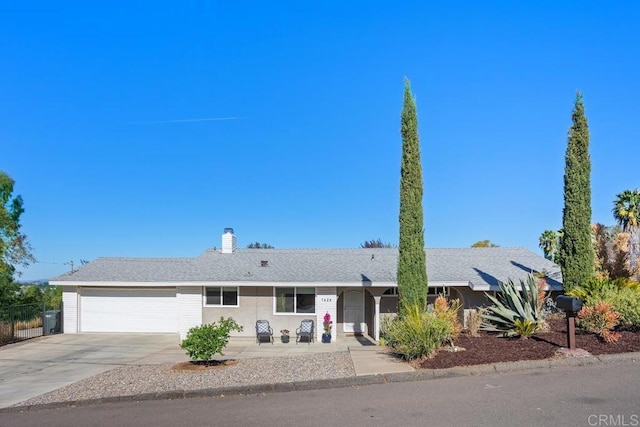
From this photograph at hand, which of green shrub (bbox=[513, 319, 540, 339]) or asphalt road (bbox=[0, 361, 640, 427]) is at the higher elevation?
green shrub (bbox=[513, 319, 540, 339])

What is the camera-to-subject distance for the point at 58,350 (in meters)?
17.3

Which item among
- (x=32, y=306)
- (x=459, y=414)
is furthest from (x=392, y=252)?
(x=459, y=414)

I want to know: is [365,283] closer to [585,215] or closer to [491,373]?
[585,215]

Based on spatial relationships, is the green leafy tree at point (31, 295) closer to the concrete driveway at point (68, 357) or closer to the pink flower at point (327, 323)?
the concrete driveway at point (68, 357)

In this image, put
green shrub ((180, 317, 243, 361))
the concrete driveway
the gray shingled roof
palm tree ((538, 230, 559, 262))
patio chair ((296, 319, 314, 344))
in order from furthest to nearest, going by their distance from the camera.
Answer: palm tree ((538, 230, 559, 262)), the gray shingled roof, patio chair ((296, 319, 314, 344)), green shrub ((180, 317, 243, 361)), the concrete driveway

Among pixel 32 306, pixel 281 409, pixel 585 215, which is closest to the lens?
pixel 281 409

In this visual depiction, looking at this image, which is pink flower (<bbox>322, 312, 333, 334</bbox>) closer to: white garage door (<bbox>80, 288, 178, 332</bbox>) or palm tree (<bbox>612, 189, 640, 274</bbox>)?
white garage door (<bbox>80, 288, 178, 332</bbox>)

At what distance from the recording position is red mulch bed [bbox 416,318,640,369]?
9414mm

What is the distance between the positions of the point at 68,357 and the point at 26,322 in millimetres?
6342

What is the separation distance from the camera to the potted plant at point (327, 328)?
60.2 ft

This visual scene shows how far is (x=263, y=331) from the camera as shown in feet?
61.1

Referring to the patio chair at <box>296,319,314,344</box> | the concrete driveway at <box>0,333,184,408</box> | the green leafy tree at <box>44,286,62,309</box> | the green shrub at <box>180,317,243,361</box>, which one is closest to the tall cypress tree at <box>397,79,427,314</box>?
the green shrub at <box>180,317,243,361</box>

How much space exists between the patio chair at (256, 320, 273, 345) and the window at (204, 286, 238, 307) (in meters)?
1.62

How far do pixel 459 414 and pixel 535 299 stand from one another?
6.00 m
